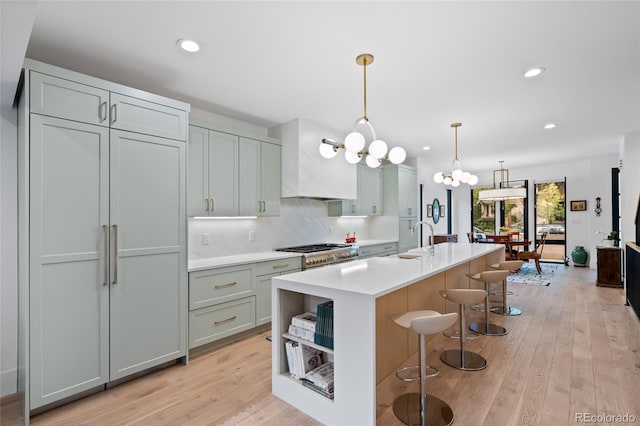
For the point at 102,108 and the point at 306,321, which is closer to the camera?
the point at 306,321

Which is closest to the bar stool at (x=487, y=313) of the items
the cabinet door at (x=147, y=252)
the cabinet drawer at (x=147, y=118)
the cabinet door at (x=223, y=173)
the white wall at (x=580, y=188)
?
the cabinet door at (x=223, y=173)

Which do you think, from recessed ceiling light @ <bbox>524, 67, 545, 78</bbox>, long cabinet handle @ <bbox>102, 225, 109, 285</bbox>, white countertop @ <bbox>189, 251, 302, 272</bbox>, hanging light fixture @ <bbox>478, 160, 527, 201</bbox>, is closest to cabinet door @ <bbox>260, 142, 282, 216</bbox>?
white countertop @ <bbox>189, 251, 302, 272</bbox>

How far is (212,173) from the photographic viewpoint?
11.4 feet

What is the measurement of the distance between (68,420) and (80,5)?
266cm

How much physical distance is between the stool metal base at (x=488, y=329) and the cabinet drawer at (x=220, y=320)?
2527 mm

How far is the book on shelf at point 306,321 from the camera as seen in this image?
2.19 metres

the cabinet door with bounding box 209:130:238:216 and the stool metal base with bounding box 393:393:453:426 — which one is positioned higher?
the cabinet door with bounding box 209:130:238:216

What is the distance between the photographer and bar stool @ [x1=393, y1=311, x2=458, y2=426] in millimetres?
1916

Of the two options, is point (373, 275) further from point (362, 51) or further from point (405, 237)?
point (405, 237)

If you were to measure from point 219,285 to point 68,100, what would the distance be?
195cm

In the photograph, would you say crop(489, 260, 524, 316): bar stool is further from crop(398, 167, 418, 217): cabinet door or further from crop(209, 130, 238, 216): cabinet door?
crop(209, 130, 238, 216): cabinet door

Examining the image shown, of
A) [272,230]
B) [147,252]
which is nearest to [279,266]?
[272,230]

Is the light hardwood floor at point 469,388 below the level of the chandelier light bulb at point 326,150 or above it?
below

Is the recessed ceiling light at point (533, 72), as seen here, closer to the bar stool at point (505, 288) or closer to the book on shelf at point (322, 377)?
the bar stool at point (505, 288)
